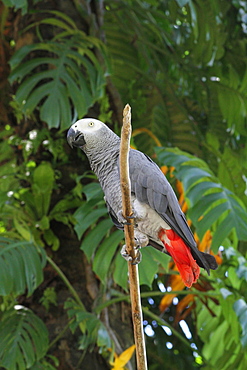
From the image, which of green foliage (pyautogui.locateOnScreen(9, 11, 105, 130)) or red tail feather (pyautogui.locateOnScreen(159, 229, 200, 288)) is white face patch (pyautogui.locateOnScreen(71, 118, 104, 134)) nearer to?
red tail feather (pyautogui.locateOnScreen(159, 229, 200, 288))

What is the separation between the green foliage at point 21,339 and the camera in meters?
1.70

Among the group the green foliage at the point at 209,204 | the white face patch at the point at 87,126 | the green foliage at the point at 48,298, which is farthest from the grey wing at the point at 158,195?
the green foliage at the point at 48,298

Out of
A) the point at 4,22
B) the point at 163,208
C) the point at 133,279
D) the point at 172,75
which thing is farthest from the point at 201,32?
the point at 133,279

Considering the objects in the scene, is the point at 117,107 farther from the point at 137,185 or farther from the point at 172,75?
the point at 137,185

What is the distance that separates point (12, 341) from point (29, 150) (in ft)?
2.27

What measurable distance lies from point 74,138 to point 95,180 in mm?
929

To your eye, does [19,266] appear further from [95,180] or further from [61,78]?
[61,78]

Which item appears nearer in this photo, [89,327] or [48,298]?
[89,327]

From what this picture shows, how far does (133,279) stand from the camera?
0.98 metres

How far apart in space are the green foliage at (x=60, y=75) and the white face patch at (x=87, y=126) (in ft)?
2.30

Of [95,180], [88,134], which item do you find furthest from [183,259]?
[95,180]

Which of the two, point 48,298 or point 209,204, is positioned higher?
point 209,204

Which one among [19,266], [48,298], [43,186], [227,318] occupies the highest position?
[43,186]

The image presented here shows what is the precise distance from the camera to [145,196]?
44.3 inches
